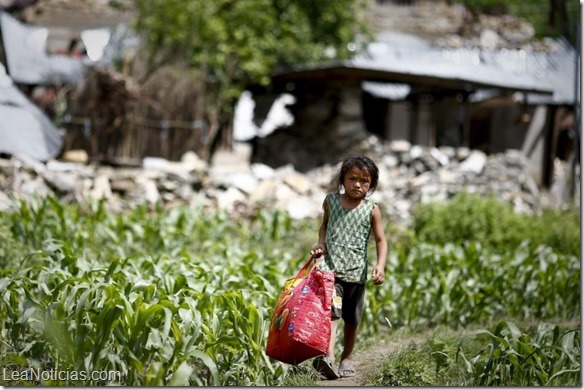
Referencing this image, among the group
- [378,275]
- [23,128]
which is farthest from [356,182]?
[23,128]

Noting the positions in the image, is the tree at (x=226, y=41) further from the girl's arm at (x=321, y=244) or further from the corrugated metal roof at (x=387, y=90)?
the girl's arm at (x=321, y=244)

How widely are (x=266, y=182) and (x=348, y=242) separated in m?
6.28

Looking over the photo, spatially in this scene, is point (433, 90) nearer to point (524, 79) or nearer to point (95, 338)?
point (524, 79)

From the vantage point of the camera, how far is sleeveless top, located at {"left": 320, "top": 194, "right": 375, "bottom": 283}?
353 centimetres

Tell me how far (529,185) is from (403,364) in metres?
8.43

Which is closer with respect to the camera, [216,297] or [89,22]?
[216,297]

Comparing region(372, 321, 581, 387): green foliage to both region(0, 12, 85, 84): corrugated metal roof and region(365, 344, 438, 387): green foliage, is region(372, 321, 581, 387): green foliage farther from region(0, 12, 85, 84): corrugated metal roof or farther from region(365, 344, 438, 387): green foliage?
region(0, 12, 85, 84): corrugated metal roof

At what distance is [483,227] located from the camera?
8547 mm

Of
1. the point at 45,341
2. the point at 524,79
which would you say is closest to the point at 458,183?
the point at 524,79

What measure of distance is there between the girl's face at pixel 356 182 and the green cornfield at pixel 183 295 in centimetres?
59

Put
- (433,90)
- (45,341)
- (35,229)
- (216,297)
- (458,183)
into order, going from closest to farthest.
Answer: (45,341)
(216,297)
(35,229)
(458,183)
(433,90)

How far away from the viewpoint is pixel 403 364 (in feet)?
12.0

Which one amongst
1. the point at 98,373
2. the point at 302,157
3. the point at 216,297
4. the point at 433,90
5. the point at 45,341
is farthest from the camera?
the point at 433,90

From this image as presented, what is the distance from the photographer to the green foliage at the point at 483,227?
8.36 m
